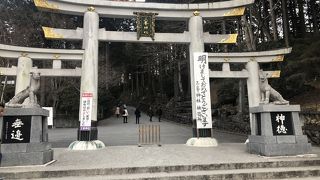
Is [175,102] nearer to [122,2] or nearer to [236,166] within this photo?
[122,2]

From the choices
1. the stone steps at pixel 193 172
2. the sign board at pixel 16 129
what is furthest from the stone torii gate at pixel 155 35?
the stone steps at pixel 193 172

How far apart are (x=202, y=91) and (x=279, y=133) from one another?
3.89 meters

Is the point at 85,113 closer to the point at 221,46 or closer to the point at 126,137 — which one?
the point at 126,137

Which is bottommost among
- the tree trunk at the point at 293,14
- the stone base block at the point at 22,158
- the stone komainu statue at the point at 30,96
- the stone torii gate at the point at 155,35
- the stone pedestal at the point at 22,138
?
the stone base block at the point at 22,158

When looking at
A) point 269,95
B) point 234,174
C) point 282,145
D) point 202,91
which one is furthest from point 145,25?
point 234,174

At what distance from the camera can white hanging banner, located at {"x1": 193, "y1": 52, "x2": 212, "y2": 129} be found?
12.8 m

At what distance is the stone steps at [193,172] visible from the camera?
7.45m

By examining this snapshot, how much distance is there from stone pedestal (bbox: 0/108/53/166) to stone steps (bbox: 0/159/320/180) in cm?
91

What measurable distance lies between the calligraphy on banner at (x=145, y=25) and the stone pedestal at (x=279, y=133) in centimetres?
572

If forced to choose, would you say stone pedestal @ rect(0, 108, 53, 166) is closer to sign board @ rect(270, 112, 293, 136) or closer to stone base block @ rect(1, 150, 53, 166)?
stone base block @ rect(1, 150, 53, 166)

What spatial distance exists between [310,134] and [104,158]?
376 inches

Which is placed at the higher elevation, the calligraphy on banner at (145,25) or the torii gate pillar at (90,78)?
the calligraphy on banner at (145,25)

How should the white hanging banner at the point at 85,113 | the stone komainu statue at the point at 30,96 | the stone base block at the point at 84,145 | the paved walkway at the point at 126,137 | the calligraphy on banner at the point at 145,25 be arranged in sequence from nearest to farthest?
the stone komainu statue at the point at 30,96 < the stone base block at the point at 84,145 < the white hanging banner at the point at 85,113 < the calligraphy on banner at the point at 145,25 < the paved walkway at the point at 126,137

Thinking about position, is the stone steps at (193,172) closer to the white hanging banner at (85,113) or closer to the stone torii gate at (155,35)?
the white hanging banner at (85,113)
